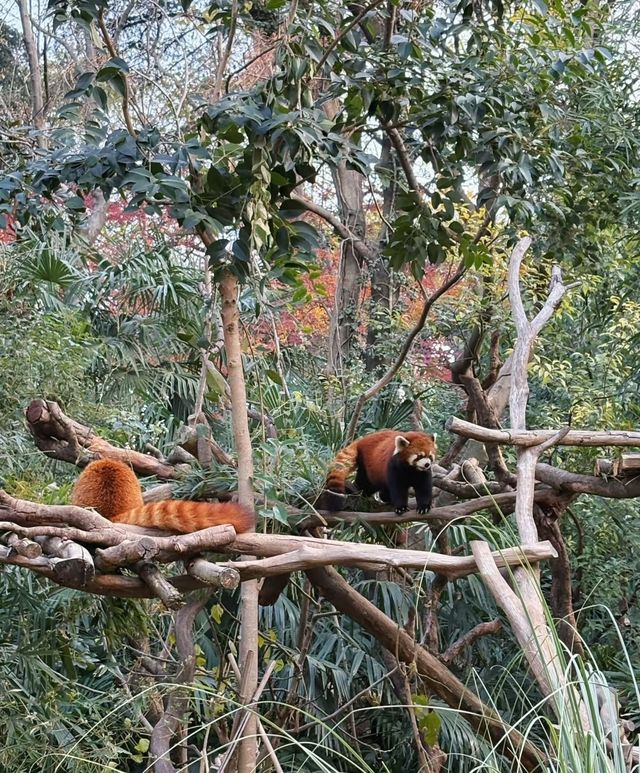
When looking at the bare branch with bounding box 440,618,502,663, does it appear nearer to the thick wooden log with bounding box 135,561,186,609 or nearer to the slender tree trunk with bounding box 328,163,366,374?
the thick wooden log with bounding box 135,561,186,609

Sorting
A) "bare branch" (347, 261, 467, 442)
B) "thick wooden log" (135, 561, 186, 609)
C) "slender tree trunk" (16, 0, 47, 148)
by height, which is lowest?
"thick wooden log" (135, 561, 186, 609)

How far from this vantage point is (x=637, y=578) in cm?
483

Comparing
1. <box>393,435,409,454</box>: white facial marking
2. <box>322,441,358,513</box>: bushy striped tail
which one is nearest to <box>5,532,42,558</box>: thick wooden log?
<box>322,441,358,513</box>: bushy striped tail

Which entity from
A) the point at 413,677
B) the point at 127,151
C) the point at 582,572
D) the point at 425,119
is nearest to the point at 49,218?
the point at 127,151

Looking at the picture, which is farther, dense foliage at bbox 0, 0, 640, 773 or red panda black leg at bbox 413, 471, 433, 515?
red panda black leg at bbox 413, 471, 433, 515

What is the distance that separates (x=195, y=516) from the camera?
8.42ft

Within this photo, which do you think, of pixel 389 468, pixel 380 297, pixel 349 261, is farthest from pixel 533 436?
pixel 349 261

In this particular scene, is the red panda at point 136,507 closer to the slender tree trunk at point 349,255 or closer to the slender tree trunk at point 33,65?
the slender tree trunk at point 349,255

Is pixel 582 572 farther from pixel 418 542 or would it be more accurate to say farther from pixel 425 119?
pixel 425 119

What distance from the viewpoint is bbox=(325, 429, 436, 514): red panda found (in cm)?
350

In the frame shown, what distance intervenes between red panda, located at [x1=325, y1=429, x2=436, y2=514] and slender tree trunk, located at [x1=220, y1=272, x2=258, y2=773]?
2.15 ft

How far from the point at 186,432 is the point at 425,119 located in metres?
1.44

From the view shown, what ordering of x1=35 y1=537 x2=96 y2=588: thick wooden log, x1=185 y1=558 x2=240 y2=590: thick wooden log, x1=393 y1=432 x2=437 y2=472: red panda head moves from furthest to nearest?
x1=393 y1=432 x2=437 y2=472: red panda head < x1=185 y1=558 x2=240 y2=590: thick wooden log < x1=35 y1=537 x2=96 y2=588: thick wooden log

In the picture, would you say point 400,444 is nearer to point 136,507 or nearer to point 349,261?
point 136,507
